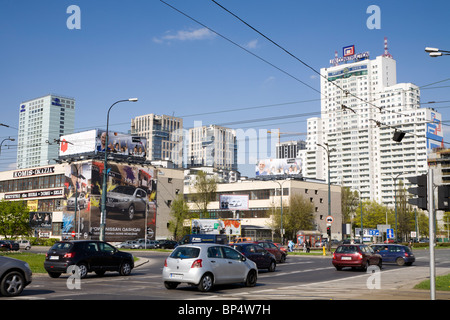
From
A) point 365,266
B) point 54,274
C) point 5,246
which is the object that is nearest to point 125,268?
point 54,274

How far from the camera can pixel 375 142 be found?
196 meters

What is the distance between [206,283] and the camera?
1576 cm

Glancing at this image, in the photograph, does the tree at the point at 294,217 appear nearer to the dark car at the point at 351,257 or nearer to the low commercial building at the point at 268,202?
the low commercial building at the point at 268,202

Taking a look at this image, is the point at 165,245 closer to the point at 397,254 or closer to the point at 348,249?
the point at 397,254

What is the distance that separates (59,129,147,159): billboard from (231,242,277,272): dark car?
2269 inches

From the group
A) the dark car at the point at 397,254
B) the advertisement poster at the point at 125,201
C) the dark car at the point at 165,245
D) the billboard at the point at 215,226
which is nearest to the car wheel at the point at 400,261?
the dark car at the point at 397,254

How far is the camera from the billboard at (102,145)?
81.6 metres

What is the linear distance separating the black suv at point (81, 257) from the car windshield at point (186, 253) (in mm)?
6238

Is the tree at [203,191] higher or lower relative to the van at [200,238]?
higher

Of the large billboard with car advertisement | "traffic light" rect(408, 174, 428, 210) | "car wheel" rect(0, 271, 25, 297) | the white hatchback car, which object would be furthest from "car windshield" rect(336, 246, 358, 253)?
the large billboard with car advertisement

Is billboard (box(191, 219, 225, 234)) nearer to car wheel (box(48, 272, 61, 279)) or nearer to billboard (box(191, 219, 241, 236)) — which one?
billboard (box(191, 219, 241, 236))
